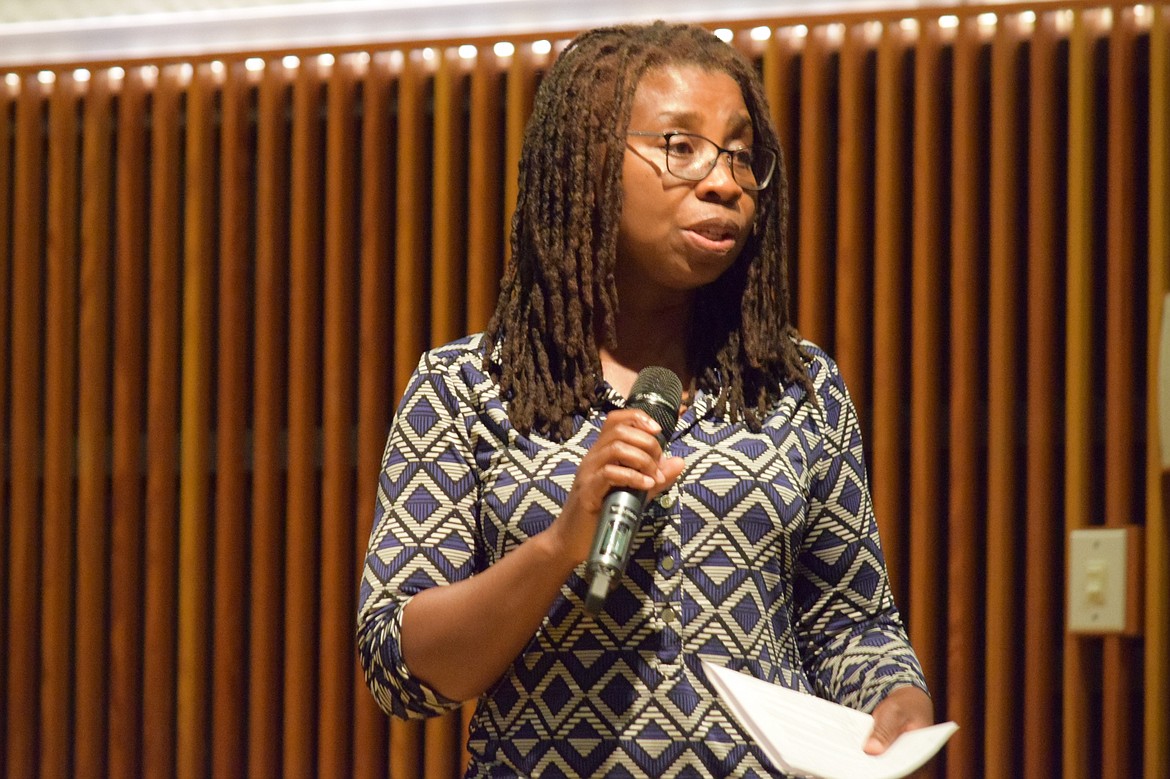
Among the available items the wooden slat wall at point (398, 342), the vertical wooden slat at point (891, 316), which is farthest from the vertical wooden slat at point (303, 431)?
the vertical wooden slat at point (891, 316)

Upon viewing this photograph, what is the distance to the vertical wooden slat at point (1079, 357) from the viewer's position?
222cm

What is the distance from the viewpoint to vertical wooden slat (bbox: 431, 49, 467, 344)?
2541mm

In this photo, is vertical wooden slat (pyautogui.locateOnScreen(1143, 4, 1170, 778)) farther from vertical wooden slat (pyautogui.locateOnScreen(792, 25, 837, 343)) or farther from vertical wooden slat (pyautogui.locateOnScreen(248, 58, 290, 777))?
vertical wooden slat (pyautogui.locateOnScreen(248, 58, 290, 777))

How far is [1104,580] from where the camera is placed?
2.21 metres

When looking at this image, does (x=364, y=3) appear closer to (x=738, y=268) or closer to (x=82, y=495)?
(x=82, y=495)

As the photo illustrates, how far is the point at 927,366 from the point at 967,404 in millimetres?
91

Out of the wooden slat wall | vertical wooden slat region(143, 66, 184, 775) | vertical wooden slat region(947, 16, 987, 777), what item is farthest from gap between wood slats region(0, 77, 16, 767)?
vertical wooden slat region(947, 16, 987, 777)

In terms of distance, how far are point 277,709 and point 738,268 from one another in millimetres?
1582

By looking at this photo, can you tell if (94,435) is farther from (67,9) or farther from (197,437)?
(67,9)

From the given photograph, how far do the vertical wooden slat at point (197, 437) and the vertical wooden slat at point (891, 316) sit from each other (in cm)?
125

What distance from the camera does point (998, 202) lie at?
2.31 metres

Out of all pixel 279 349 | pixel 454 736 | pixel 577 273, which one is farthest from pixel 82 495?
pixel 577 273

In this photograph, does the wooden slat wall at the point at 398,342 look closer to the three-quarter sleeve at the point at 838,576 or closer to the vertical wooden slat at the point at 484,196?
the vertical wooden slat at the point at 484,196

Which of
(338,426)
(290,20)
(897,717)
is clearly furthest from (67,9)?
(897,717)
